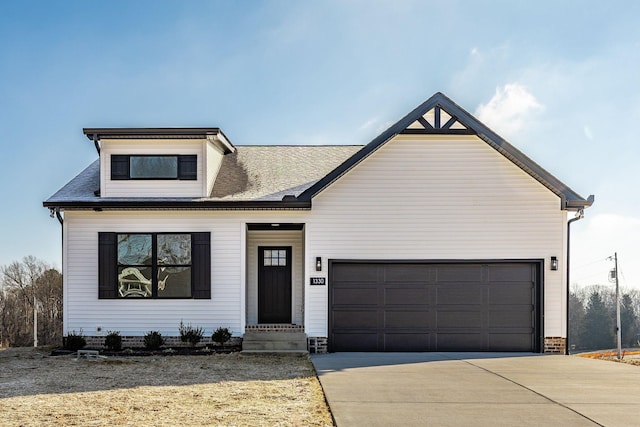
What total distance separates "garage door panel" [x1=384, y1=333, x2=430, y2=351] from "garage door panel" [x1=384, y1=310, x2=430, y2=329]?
0.22 m

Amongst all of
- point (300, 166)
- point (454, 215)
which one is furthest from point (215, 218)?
point (454, 215)

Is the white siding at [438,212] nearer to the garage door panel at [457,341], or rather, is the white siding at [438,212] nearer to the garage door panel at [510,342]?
the garage door panel at [510,342]

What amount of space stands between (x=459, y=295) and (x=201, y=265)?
6.32m

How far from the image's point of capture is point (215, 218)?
13.4 meters

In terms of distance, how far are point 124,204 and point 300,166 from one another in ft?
16.1

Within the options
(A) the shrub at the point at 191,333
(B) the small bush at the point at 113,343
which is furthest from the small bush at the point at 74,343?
(A) the shrub at the point at 191,333

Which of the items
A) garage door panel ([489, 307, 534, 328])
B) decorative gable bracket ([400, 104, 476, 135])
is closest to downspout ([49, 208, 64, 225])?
decorative gable bracket ([400, 104, 476, 135])

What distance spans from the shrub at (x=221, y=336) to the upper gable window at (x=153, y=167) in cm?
380

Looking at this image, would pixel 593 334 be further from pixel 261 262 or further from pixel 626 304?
pixel 261 262

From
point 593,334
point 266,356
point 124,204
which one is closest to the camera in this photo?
point 266,356

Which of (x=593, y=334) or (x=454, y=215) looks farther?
(x=593, y=334)

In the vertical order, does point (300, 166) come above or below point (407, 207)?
above

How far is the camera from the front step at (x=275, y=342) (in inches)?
508

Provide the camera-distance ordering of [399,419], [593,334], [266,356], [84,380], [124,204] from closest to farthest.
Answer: [399,419]
[84,380]
[266,356]
[124,204]
[593,334]
